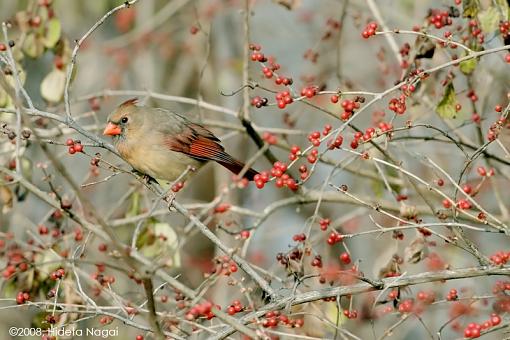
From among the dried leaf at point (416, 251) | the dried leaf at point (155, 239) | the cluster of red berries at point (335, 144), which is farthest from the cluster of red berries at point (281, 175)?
the dried leaf at point (155, 239)

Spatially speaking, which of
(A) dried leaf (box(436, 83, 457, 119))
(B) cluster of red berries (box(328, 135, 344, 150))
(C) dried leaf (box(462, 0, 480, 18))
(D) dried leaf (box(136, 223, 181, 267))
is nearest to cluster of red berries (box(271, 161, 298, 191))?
(B) cluster of red berries (box(328, 135, 344, 150))

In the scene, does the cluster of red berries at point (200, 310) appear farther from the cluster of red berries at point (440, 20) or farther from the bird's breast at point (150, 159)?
the bird's breast at point (150, 159)

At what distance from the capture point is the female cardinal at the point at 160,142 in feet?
16.7

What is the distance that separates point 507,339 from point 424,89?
181 cm

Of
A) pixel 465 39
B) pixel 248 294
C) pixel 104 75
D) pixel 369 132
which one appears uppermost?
pixel 104 75

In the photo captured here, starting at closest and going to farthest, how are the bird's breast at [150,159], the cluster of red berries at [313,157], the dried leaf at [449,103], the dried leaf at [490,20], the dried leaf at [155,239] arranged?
the cluster of red berries at [313,157] → the dried leaf at [490,20] → the dried leaf at [449,103] → the dried leaf at [155,239] → the bird's breast at [150,159]

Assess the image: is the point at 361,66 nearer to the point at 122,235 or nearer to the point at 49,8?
the point at 122,235

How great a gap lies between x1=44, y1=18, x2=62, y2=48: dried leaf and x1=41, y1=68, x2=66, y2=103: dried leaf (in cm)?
19

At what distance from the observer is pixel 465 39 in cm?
420

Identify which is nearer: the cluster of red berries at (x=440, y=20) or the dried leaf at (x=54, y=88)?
the cluster of red berries at (x=440, y=20)

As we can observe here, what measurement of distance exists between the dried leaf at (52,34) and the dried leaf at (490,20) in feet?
7.63

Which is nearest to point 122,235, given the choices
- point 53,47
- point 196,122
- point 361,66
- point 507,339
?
point 196,122

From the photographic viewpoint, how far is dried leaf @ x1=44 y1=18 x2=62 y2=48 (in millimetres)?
4859

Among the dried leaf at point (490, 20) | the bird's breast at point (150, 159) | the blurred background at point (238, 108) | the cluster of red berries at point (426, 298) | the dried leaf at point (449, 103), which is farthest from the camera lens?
the blurred background at point (238, 108)
